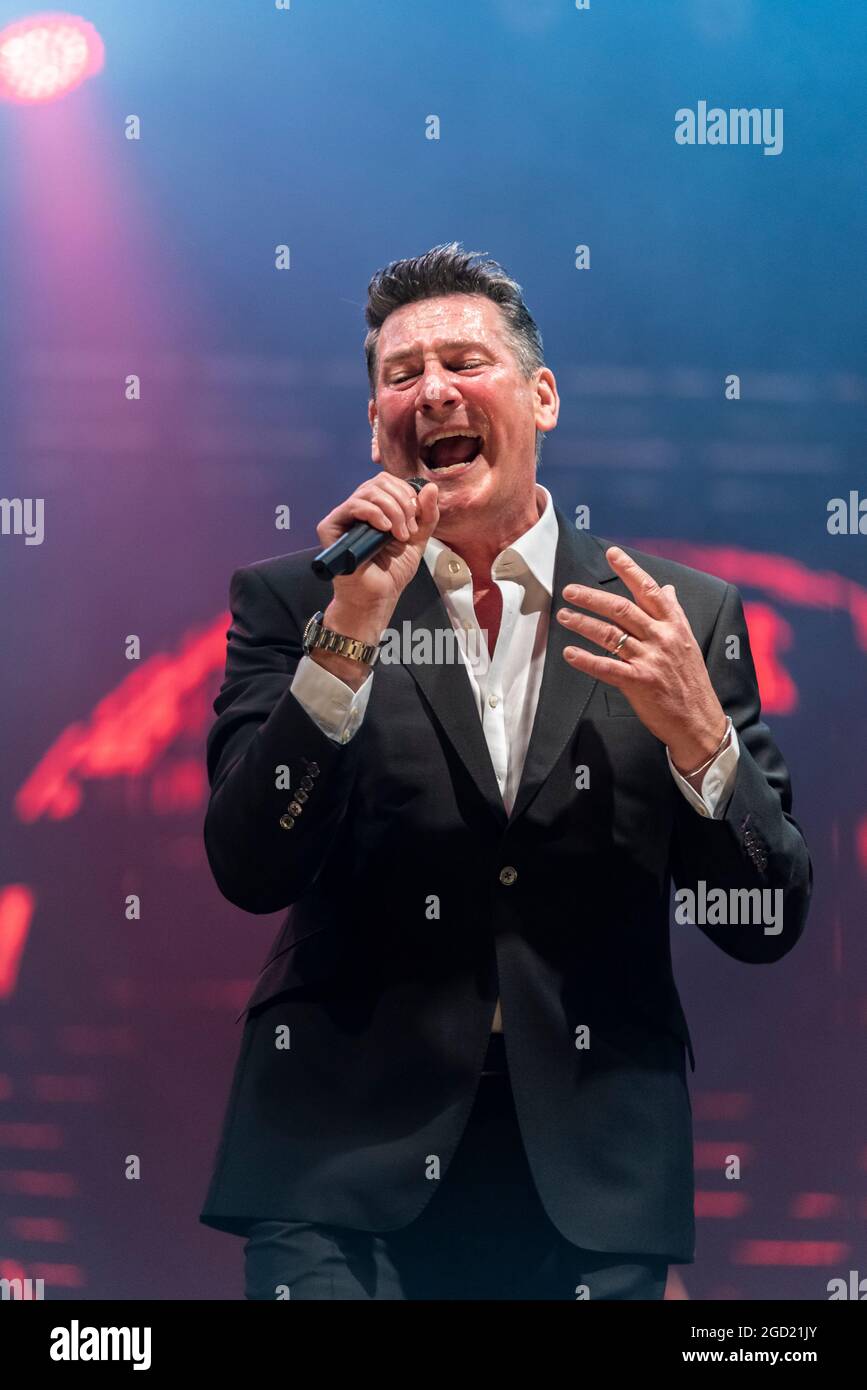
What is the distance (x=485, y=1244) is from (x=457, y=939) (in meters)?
0.43

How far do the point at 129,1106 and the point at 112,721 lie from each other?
0.73 m

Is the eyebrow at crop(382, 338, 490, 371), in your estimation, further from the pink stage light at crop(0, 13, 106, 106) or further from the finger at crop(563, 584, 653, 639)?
the pink stage light at crop(0, 13, 106, 106)

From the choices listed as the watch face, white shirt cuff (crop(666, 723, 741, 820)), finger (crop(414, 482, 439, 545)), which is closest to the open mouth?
finger (crop(414, 482, 439, 545))

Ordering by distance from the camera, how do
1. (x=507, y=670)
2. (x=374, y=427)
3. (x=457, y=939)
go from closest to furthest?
(x=457, y=939), (x=507, y=670), (x=374, y=427)

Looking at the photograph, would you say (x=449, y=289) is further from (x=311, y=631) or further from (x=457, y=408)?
(x=311, y=631)

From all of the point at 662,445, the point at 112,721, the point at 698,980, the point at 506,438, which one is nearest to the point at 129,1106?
the point at 112,721

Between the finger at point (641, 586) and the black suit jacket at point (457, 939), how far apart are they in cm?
23

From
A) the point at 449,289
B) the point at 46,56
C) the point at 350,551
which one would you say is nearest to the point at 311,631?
the point at 350,551

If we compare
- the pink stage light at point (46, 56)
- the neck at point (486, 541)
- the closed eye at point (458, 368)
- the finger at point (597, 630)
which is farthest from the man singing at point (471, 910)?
the pink stage light at point (46, 56)

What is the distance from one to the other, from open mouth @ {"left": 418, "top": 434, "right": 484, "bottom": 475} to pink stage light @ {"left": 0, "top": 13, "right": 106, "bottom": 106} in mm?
1077

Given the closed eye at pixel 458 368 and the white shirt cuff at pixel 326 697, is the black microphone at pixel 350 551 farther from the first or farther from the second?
the closed eye at pixel 458 368

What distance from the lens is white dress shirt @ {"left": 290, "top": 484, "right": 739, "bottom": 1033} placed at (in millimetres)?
2076

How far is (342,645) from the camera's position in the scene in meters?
2.06

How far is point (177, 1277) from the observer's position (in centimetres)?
278
